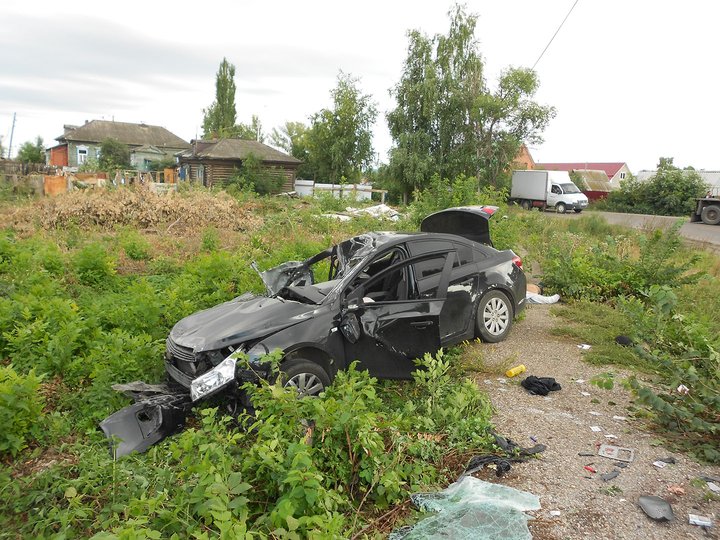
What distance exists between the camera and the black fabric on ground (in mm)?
5259

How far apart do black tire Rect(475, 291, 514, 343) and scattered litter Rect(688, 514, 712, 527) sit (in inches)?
130

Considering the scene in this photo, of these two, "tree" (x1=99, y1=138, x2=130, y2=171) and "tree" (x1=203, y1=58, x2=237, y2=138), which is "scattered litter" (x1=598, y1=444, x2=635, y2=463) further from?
"tree" (x1=203, y1=58, x2=237, y2=138)

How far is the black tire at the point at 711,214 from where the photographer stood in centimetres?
2536

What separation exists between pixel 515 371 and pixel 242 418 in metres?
3.11

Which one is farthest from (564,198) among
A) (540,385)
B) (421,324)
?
(421,324)

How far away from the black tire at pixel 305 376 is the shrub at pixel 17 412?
7.00 feet

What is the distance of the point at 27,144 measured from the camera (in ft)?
192

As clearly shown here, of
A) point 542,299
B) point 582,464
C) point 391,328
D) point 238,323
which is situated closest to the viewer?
point 582,464

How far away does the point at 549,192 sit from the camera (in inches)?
1304

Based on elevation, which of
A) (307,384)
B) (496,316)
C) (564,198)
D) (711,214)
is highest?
(564,198)

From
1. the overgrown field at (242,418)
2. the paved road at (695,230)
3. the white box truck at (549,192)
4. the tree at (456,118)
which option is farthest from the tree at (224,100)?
the overgrown field at (242,418)

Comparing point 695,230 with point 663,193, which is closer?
point 695,230

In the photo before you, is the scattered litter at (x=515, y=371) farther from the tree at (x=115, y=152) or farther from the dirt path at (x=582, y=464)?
the tree at (x=115, y=152)

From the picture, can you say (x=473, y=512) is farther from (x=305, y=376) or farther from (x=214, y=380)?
(x=214, y=380)
